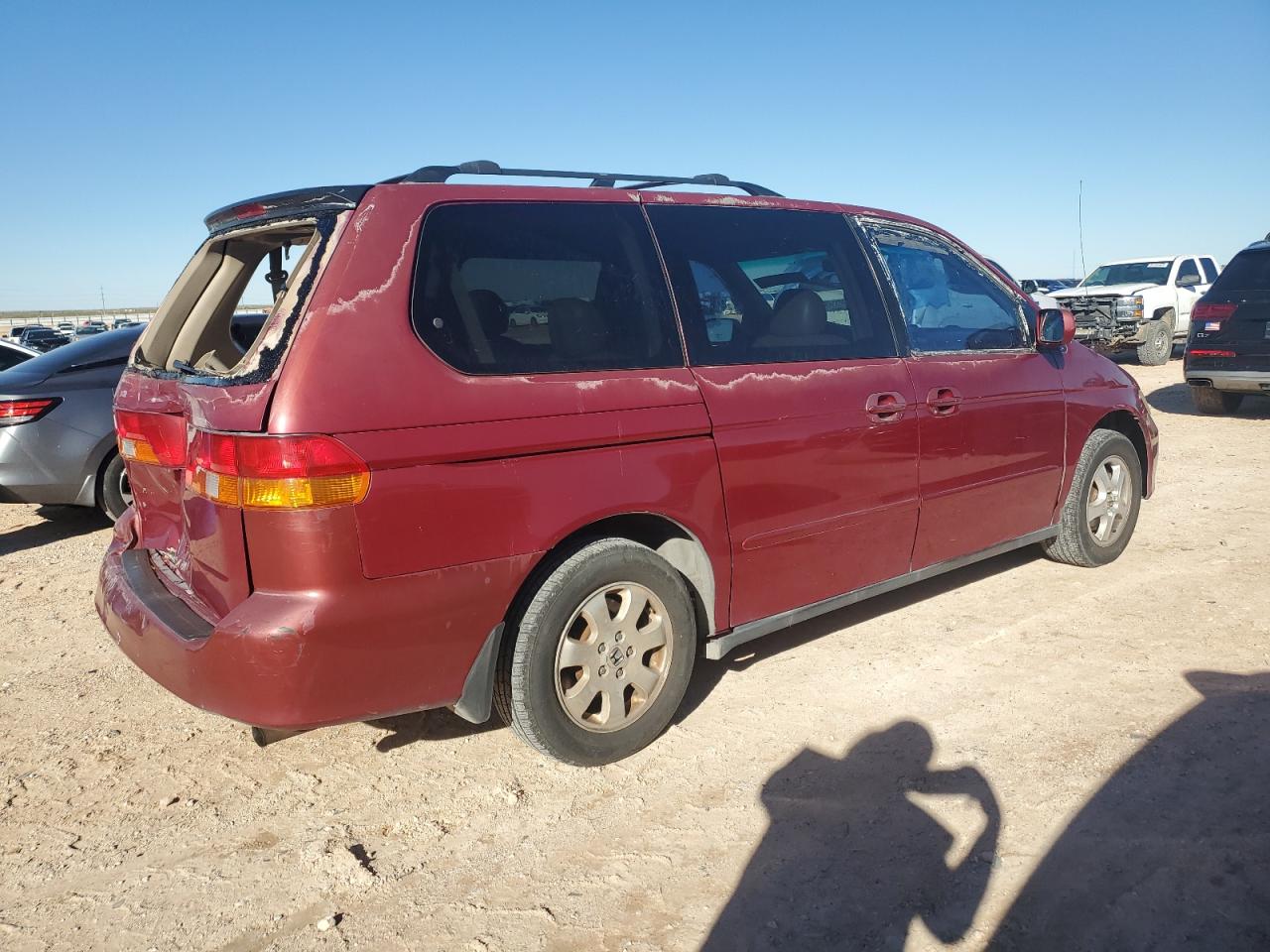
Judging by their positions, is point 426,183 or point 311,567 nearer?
point 311,567

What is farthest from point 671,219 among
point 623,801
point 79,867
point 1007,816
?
point 79,867

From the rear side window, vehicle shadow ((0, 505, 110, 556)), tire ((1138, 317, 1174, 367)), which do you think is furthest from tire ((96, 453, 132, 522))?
the rear side window

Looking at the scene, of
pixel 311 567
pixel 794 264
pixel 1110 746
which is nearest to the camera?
pixel 311 567

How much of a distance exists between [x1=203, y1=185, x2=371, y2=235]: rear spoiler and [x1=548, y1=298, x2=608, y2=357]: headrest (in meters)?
0.67

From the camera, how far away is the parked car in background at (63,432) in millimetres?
6164

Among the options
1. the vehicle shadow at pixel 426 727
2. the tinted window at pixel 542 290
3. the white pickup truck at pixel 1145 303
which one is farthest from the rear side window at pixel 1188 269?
the vehicle shadow at pixel 426 727

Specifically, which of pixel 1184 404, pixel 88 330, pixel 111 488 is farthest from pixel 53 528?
pixel 88 330

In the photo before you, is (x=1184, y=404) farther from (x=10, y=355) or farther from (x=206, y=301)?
(x=10, y=355)

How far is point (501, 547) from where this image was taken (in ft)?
8.98

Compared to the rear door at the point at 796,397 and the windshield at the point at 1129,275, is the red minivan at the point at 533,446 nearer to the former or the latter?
the rear door at the point at 796,397

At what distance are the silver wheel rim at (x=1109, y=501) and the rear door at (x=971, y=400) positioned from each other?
16.5 inches

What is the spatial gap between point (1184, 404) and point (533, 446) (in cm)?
1157

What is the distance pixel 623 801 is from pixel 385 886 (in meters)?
0.75

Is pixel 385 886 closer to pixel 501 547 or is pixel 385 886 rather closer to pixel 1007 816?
A: pixel 501 547
